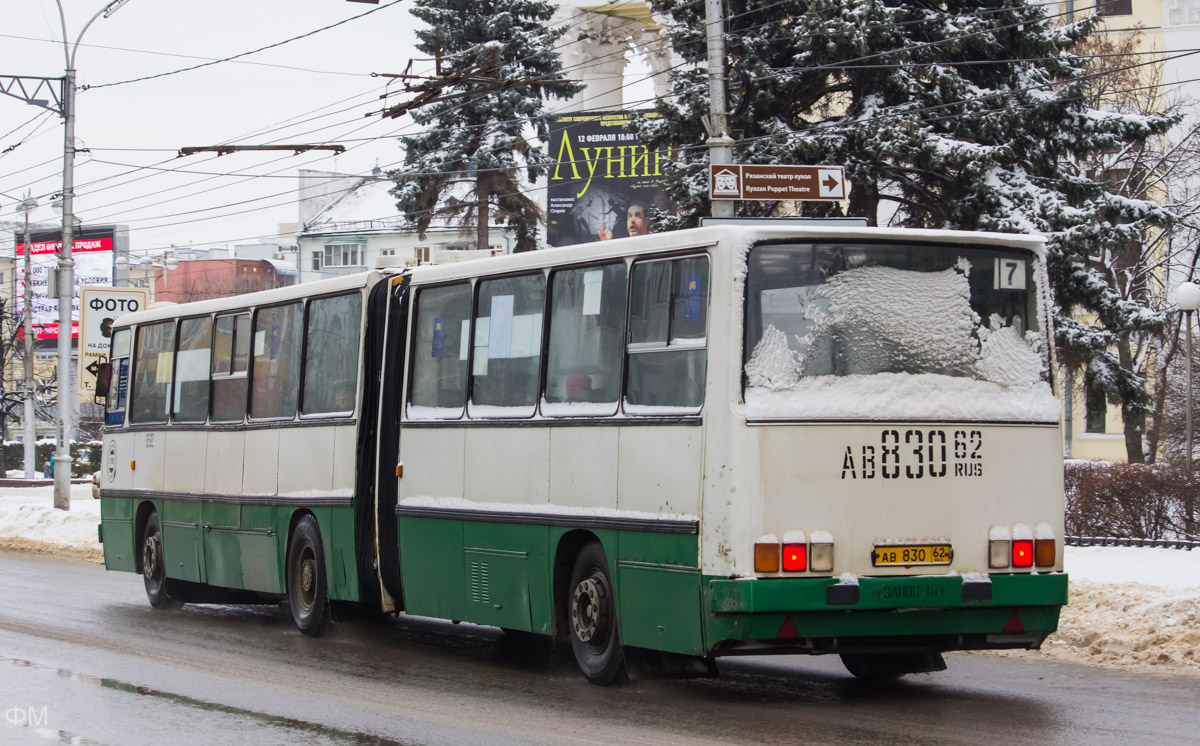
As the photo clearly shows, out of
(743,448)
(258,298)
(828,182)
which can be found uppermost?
(828,182)

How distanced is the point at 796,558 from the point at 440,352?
156 inches

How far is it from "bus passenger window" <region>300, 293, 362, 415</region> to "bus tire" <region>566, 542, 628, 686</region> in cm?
342

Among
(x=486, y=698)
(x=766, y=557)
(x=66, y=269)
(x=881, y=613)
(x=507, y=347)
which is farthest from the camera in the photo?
(x=66, y=269)

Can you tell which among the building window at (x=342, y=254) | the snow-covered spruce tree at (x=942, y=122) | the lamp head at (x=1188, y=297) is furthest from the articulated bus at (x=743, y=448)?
the building window at (x=342, y=254)

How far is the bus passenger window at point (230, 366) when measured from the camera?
1522cm

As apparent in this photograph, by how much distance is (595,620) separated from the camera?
33.6 ft

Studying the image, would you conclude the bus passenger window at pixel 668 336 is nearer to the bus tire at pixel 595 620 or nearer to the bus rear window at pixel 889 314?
the bus rear window at pixel 889 314

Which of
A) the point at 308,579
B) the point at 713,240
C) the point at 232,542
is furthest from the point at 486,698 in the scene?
the point at 232,542

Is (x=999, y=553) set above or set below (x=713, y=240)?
below

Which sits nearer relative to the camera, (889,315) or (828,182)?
(889,315)

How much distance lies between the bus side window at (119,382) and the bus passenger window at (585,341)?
323 inches

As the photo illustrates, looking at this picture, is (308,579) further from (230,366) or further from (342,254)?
(342,254)

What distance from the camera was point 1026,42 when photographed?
2864cm

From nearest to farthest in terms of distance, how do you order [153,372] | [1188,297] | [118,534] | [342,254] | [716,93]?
[153,372] < [118,534] < [716,93] < [1188,297] < [342,254]
